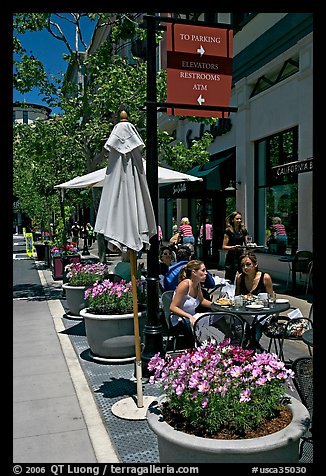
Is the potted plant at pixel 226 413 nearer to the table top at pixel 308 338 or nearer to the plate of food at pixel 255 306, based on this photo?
the table top at pixel 308 338

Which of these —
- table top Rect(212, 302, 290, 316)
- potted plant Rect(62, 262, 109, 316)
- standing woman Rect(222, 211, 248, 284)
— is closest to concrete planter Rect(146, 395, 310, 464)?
table top Rect(212, 302, 290, 316)

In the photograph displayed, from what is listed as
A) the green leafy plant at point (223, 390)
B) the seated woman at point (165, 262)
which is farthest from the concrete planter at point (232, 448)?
the seated woman at point (165, 262)

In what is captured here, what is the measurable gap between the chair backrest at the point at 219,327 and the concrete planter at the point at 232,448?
1909mm

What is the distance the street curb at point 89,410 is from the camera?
376 cm

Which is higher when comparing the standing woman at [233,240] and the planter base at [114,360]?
the standing woman at [233,240]

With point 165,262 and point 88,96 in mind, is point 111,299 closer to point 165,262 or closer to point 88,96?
point 165,262

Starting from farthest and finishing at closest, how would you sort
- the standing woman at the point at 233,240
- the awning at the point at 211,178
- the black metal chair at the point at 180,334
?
the awning at the point at 211,178 → the standing woman at the point at 233,240 → the black metal chair at the point at 180,334

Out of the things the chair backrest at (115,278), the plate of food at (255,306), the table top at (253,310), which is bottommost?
the table top at (253,310)

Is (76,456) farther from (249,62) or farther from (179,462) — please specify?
(249,62)

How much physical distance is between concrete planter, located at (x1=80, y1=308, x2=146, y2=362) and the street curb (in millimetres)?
383

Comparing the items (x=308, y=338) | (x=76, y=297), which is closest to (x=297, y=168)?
(x=76, y=297)

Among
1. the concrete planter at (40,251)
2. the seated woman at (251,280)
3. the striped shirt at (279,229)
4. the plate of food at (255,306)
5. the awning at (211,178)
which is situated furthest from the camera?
the concrete planter at (40,251)

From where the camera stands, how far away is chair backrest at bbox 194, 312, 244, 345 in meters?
4.74

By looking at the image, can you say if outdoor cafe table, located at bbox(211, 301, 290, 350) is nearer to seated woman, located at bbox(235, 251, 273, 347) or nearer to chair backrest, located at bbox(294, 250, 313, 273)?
seated woman, located at bbox(235, 251, 273, 347)
